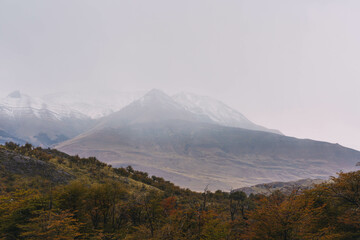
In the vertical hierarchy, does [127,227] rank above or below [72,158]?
below

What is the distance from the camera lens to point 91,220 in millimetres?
13477

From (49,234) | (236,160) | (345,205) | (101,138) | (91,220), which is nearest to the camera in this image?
(49,234)

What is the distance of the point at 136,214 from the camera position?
14305mm

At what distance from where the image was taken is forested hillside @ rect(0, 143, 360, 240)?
890 cm

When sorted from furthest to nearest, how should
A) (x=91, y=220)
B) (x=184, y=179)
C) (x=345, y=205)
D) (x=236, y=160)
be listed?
(x=236, y=160), (x=184, y=179), (x=91, y=220), (x=345, y=205)

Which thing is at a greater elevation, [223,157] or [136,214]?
[136,214]

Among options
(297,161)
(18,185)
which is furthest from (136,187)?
(297,161)

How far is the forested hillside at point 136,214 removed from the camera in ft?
29.2

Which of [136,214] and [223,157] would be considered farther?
[223,157]

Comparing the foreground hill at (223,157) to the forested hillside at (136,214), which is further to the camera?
the foreground hill at (223,157)

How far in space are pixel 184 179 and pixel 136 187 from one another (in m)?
90.8

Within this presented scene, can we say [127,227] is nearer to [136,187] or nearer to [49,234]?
[49,234]

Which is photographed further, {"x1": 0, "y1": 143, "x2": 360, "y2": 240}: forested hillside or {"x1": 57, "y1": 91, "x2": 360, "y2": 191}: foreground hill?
{"x1": 57, "y1": 91, "x2": 360, "y2": 191}: foreground hill

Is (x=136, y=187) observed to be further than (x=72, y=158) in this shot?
No
